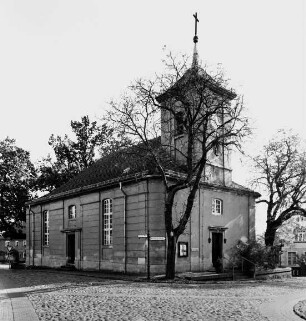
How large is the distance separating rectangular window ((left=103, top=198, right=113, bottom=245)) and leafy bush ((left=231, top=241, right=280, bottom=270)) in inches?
307

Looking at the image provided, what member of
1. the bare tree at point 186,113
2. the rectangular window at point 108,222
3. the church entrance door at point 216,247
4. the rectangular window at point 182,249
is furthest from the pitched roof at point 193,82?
the church entrance door at point 216,247

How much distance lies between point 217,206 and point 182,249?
461cm

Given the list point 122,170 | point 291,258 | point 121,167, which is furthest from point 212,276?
point 291,258

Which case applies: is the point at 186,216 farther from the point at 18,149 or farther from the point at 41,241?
the point at 18,149

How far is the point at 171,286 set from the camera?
694 inches

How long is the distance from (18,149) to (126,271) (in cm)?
2959

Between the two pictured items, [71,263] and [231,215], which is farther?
[71,263]

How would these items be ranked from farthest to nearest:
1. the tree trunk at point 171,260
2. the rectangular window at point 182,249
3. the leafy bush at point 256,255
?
the leafy bush at point 256,255 → the rectangular window at point 182,249 → the tree trunk at point 171,260

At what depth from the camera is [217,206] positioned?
26.9 metres

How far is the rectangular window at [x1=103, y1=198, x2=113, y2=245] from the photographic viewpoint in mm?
26575

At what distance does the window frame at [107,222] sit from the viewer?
26578 mm

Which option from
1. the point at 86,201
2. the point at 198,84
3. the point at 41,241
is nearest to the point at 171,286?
the point at 198,84

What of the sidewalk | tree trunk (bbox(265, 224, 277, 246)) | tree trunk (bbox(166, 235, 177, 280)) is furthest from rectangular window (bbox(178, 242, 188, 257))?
tree trunk (bbox(265, 224, 277, 246))

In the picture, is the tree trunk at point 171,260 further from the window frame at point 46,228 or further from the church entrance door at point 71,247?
the window frame at point 46,228
